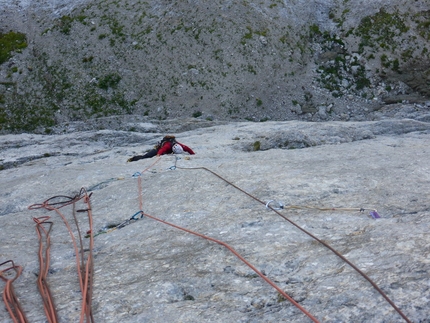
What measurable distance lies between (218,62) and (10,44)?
69.7ft

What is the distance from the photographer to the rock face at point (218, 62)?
32031 mm

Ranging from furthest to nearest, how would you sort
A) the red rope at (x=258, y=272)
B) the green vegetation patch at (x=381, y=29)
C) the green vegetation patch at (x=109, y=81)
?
the green vegetation patch at (x=381, y=29), the green vegetation patch at (x=109, y=81), the red rope at (x=258, y=272)

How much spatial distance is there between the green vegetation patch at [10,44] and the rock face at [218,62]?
307 mm

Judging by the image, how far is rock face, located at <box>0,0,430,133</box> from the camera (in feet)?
105

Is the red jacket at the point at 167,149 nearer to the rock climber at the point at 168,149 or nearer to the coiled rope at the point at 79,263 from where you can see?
the rock climber at the point at 168,149

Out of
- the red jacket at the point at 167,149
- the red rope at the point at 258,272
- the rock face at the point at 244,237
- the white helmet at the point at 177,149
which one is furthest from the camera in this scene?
the red jacket at the point at 167,149

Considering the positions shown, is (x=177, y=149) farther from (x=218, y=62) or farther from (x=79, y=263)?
(x=218, y=62)

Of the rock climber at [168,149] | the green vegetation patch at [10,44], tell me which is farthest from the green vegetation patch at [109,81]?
the rock climber at [168,149]

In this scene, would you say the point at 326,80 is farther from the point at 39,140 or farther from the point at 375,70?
the point at 39,140

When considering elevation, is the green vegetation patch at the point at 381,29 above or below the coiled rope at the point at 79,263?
above

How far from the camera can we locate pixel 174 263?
18.6 ft

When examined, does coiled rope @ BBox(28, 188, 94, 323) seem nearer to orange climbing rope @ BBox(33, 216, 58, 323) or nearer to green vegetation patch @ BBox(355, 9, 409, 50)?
orange climbing rope @ BBox(33, 216, 58, 323)

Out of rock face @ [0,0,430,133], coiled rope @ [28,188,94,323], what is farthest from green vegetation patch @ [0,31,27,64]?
coiled rope @ [28,188,94,323]

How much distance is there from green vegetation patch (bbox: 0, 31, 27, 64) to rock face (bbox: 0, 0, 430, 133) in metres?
0.31
